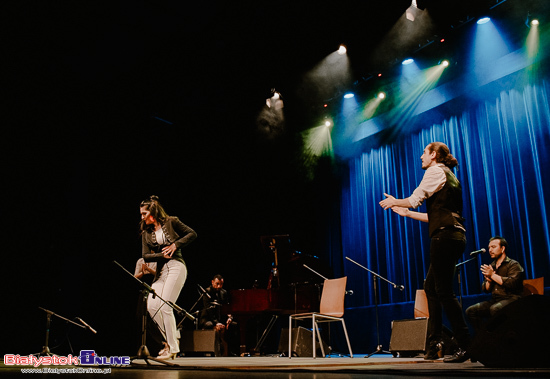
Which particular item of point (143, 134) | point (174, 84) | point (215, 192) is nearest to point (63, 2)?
point (174, 84)

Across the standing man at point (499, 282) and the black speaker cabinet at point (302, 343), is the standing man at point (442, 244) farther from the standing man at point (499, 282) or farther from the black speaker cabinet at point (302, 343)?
the black speaker cabinet at point (302, 343)

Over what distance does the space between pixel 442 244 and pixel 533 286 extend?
2.15 m

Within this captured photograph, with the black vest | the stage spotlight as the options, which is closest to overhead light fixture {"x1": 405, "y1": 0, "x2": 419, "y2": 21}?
the stage spotlight

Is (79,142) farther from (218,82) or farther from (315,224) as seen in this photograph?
(315,224)

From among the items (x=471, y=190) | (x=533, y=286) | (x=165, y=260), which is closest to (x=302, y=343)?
(x=165, y=260)

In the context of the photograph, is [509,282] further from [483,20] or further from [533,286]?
[483,20]

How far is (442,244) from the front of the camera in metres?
3.04

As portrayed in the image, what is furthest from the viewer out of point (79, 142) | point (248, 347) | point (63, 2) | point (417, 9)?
point (248, 347)

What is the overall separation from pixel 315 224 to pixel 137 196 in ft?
11.9

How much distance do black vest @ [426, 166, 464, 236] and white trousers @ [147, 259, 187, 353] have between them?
217cm

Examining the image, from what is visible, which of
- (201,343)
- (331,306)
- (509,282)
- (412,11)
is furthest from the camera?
(412,11)

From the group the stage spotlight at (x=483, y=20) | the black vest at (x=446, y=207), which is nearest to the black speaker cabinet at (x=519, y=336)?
the black vest at (x=446, y=207)

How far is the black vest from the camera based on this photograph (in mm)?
3074

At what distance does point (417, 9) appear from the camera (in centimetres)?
695
